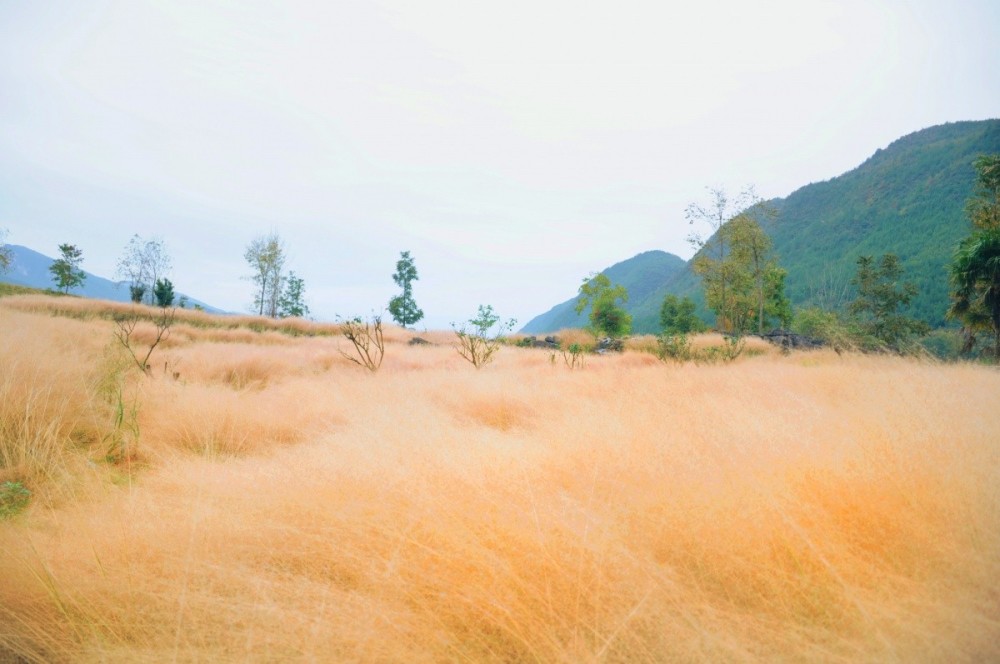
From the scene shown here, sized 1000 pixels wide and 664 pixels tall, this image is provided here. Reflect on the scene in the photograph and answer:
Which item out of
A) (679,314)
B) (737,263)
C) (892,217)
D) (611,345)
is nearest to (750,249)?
(737,263)

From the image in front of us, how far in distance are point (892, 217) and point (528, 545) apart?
428 feet

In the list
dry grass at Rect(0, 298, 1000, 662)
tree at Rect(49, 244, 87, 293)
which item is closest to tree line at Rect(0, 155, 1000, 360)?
tree at Rect(49, 244, 87, 293)

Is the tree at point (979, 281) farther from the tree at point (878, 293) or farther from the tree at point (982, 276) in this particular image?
the tree at point (878, 293)

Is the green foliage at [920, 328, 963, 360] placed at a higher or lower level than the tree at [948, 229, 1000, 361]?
lower

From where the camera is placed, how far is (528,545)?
1.83m

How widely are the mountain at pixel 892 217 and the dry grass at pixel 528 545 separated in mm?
73273

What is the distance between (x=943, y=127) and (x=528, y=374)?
188 m

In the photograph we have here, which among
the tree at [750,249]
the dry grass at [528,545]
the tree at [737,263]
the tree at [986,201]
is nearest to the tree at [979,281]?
the tree at [986,201]

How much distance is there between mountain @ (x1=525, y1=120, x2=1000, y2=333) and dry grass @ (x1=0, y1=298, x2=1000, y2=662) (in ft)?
240

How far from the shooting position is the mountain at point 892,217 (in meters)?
71.6

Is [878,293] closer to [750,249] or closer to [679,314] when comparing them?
[750,249]

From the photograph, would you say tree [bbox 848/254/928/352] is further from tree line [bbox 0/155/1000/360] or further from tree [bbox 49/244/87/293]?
tree [bbox 49/244/87/293]

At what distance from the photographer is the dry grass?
1.38 meters

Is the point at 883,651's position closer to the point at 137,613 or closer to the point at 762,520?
the point at 762,520
